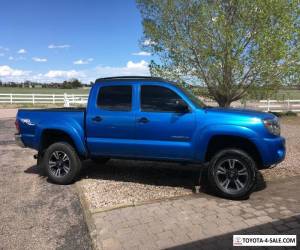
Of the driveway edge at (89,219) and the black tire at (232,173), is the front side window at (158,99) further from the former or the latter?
the driveway edge at (89,219)

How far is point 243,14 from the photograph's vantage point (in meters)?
13.6

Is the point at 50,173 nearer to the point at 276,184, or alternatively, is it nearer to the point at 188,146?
the point at 188,146

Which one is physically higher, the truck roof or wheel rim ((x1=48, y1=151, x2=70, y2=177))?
the truck roof

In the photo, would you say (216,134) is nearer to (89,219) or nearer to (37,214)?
(89,219)

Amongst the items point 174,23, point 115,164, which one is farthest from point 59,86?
point 115,164

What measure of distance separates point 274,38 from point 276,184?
777cm

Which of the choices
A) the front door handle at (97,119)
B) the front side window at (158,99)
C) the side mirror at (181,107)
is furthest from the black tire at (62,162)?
the side mirror at (181,107)

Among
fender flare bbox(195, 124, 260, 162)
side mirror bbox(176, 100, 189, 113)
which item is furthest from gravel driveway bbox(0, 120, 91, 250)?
side mirror bbox(176, 100, 189, 113)

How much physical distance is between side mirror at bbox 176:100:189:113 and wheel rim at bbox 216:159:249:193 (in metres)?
1.04

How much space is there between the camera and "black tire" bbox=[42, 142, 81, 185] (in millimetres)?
7156

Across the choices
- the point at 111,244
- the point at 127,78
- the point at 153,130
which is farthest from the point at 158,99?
the point at 111,244

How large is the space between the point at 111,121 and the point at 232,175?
7.45ft

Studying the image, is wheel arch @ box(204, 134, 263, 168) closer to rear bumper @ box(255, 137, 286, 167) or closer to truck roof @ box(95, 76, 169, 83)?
rear bumper @ box(255, 137, 286, 167)

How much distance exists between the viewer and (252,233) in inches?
183
